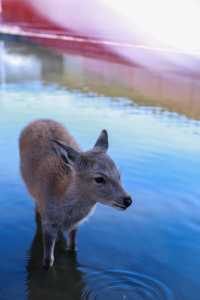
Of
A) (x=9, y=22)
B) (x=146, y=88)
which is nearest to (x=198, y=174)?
(x=146, y=88)

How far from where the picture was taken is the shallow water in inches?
155

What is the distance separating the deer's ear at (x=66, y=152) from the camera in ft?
11.9

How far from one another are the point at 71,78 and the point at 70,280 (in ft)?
26.9

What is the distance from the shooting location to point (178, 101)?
9.50m

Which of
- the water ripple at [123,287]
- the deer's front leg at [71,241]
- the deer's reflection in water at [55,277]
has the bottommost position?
the deer's reflection in water at [55,277]

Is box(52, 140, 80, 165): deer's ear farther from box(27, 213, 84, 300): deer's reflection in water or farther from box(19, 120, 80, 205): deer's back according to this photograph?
box(27, 213, 84, 300): deer's reflection in water

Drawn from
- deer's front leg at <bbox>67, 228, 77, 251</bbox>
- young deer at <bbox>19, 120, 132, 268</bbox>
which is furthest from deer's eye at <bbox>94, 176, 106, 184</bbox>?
deer's front leg at <bbox>67, 228, 77, 251</bbox>

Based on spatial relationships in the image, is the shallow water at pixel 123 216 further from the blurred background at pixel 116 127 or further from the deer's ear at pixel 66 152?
the deer's ear at pixel 66 152

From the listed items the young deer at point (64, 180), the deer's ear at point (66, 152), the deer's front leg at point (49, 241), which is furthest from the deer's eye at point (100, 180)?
the deer's front leg at point (49, 241)

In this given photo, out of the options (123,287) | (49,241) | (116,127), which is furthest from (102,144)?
(116,127)

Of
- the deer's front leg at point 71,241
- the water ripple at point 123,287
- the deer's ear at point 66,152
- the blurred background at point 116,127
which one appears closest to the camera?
the deer's ear at point 66,152

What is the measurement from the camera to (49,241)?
13.4ft

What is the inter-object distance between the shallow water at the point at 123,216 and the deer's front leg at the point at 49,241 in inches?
3.4

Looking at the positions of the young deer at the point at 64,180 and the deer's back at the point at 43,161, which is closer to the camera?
the young deer at the point at 64,180
